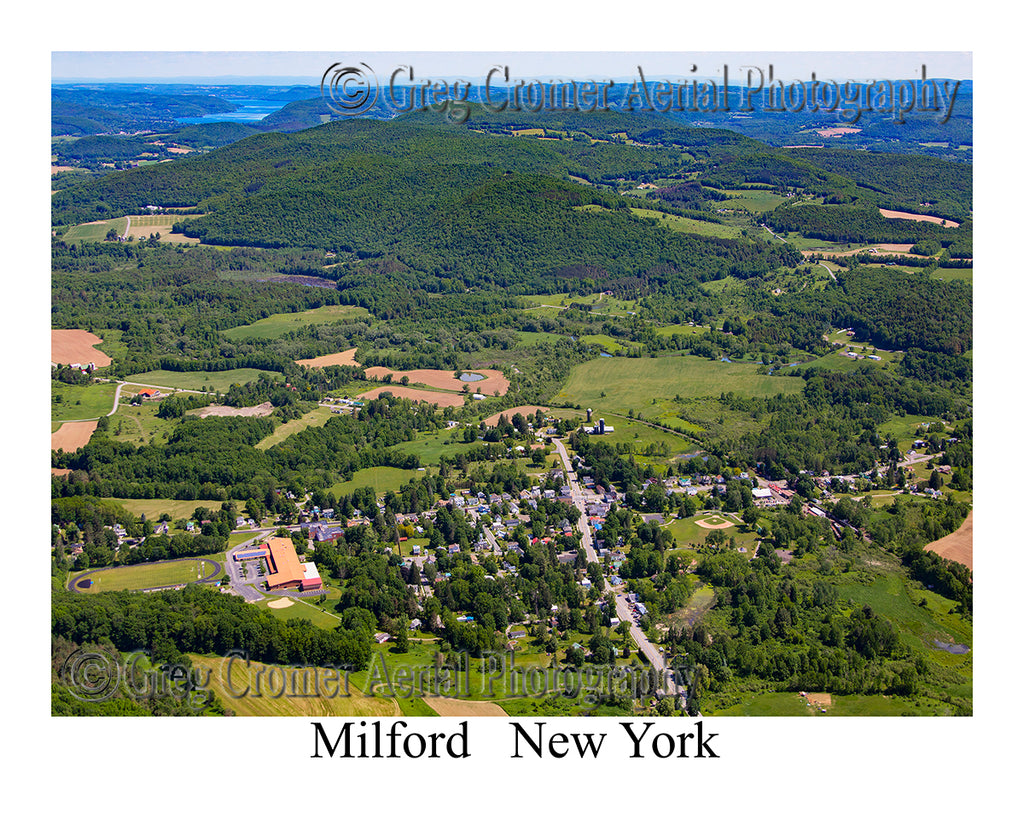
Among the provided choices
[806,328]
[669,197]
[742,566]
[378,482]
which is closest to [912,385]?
[806,328]

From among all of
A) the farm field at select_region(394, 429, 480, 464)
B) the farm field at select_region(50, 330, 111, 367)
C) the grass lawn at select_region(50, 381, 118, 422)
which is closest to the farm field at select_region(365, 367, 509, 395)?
the farm field at select_region(394, 429, 480, 464)

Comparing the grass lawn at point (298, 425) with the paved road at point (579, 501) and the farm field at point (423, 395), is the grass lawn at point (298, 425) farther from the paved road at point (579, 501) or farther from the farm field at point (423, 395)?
the paved road at point (579, 501)

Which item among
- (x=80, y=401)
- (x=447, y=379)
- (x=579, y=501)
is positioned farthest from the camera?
(x=447, y=379)

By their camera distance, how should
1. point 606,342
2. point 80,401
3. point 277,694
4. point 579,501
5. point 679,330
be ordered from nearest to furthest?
point 277,694
point 579,501
point 80,401
point 606,342
point 679,330

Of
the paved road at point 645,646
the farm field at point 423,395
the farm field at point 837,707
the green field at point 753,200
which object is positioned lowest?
the farm field at point 837,707

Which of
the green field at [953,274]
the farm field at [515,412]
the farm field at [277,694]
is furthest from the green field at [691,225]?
the farm field at [277,694]

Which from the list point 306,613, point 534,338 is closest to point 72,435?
point 306,613

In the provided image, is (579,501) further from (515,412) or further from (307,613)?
(307,613)
